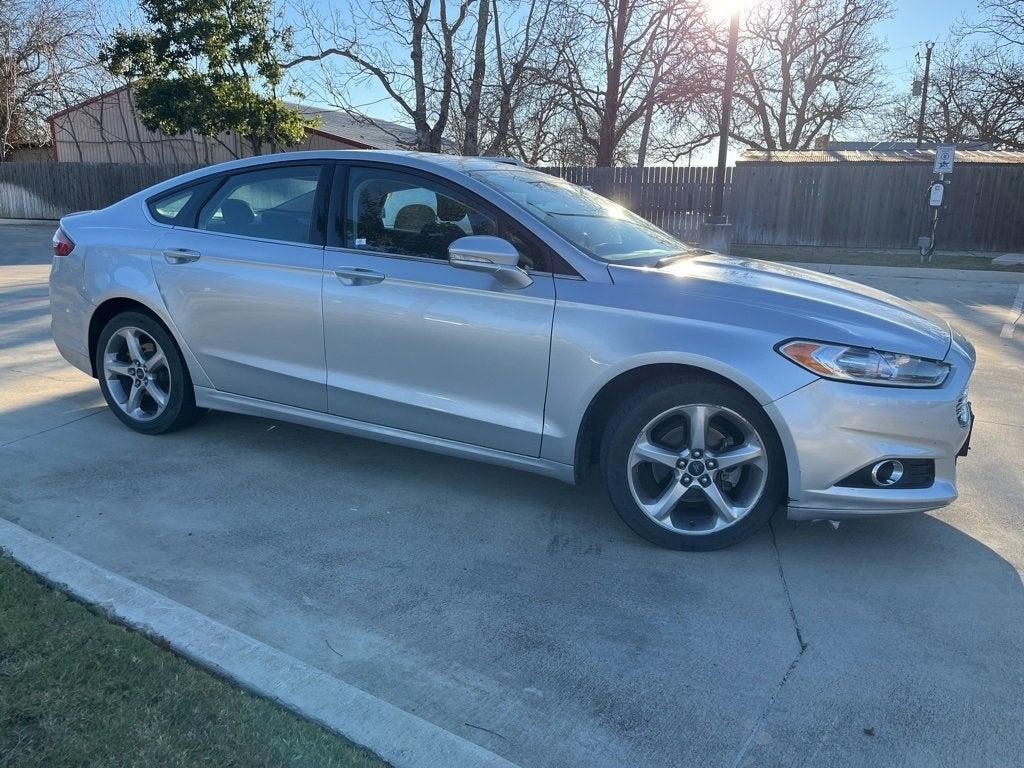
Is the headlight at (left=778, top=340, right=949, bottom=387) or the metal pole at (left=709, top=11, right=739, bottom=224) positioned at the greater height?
the metal pole at (left=709, top=11, right=739, bottom=224)

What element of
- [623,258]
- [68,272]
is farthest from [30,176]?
[623,258]

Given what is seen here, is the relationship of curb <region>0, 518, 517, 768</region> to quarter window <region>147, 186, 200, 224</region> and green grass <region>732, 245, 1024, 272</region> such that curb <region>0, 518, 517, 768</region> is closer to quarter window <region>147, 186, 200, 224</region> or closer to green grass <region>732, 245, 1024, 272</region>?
quarter window <region>147, 186, 200, 224</region>

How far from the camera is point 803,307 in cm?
345

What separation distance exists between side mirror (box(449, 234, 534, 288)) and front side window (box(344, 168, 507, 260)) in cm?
27

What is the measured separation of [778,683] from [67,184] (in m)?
29.4

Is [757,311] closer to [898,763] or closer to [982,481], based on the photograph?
[898,763]

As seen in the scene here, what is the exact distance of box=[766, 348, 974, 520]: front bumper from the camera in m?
3.23

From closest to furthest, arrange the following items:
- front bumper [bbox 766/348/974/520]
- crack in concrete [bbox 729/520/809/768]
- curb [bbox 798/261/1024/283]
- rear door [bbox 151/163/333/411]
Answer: crack in concrete [bbox 729/520/809/768]
front bumper [bbox 766/348/974/520]
rear door [bbox 151/163/333/411]
curb [bbox 798/261/1024/283]

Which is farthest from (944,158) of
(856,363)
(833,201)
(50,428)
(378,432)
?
(50,428)

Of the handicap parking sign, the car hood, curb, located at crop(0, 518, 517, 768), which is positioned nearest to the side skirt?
the car hood

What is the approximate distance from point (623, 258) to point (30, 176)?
29.5 meters

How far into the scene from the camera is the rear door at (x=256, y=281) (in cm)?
425

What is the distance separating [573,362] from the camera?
141 inches

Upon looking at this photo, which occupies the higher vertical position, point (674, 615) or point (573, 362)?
point (573, 362)
